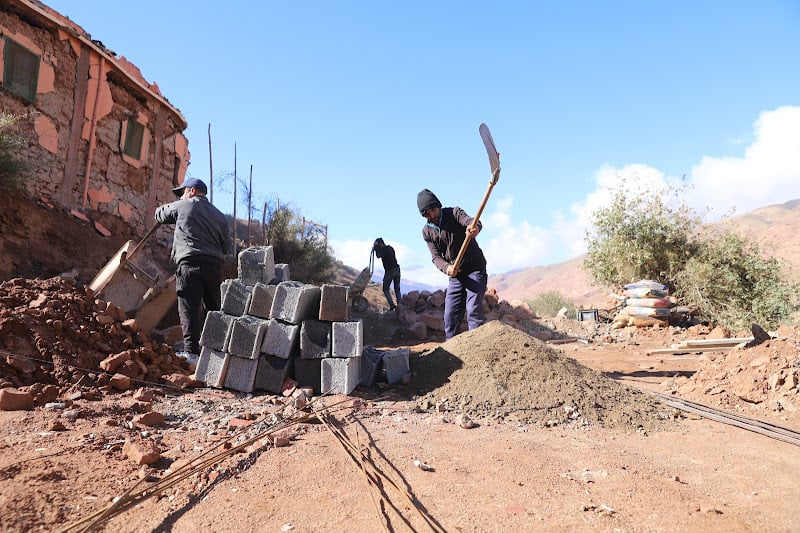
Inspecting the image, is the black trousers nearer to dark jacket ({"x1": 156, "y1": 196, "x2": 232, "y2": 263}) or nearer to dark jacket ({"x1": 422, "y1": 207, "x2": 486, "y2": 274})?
dark jacket ({"x1": 156, "y1": 196, "x2": 232, "y2": 263})

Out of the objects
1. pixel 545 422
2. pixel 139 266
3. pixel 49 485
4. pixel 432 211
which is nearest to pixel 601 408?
pixel 545 422

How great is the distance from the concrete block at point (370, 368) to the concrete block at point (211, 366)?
1.09m

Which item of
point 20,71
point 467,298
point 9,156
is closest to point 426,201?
point 467,298

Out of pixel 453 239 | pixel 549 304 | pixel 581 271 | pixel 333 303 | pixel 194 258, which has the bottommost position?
pixel 333 303

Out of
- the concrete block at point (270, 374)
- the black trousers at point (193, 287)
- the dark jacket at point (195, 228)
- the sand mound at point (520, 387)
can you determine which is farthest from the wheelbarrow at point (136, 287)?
the sand mound at point (520, 387)

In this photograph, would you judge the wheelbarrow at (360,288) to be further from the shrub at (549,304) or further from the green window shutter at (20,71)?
the shrub at (549,304)

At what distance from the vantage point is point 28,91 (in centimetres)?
696

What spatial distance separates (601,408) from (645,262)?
832 centimetres

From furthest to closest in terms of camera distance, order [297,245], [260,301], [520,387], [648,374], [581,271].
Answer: [581,271] → [297,245] → [648,374] → [260,301] → [520,387]

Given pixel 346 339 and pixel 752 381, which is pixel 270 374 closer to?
pixel 346 339

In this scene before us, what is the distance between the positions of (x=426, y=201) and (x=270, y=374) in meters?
2.15

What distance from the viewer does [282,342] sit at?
3627 millimetres

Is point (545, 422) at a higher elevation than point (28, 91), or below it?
below

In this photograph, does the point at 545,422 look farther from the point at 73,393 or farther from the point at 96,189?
the point at 96,189
